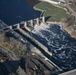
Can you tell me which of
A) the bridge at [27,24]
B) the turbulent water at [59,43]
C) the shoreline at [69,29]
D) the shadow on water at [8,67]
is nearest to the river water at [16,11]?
the bridge at [27,24]

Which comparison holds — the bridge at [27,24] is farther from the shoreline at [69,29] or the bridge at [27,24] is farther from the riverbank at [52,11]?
the riverbank at [52,11]

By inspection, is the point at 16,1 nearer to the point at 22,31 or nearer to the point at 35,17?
the point at 35,17

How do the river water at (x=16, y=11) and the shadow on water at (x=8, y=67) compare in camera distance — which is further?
the river water at (x=16, y=11)

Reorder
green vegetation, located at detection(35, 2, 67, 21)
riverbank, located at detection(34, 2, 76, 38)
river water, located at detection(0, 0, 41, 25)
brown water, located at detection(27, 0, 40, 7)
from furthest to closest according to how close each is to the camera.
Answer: brown water, located at detection(27, 0, 40, 7)
green vegetation, located at detection(35, 2, 67, 21)
river water, located at detection(0, 0, 41, 25)
riverbank, located at detection(34, 2, 76, 38)

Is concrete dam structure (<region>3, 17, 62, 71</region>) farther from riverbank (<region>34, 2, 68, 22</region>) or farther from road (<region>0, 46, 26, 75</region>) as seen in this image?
road (<region>0, 46, 26, 75</region>)

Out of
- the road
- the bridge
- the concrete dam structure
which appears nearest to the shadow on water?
the road

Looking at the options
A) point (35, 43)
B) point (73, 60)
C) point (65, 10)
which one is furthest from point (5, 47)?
point (65, 10)
